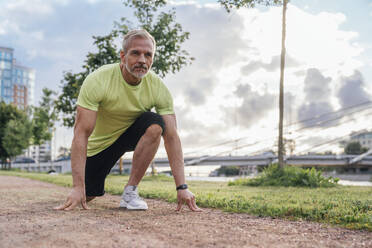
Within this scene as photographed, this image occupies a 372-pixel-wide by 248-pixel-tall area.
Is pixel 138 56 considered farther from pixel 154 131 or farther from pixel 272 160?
pixel 272 160

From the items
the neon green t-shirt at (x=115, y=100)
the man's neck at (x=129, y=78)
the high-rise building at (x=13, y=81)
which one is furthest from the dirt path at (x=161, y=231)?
the high-rise building at (x=13, y=81)

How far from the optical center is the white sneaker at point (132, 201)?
3.01m

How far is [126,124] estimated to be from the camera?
10.8ft

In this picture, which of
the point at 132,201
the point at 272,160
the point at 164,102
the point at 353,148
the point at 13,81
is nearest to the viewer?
the point at 132,201

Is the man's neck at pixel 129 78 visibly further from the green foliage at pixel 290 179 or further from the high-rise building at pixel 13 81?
the high-rise building at pixel 13 81

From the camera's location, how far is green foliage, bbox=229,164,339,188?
7176 mm

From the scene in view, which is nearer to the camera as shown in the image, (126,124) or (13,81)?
(126,124)

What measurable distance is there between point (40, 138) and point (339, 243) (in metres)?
28.3

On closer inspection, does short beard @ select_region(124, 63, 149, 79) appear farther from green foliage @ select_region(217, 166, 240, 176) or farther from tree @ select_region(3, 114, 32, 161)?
green foliage @ select_region(217, 166, 240, 176)

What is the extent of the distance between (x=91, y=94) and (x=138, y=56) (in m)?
0.46

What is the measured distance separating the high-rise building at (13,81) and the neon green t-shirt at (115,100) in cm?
10854

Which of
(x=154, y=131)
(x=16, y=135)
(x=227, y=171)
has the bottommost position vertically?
(x=227, y=171)

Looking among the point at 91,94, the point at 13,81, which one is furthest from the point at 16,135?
the point at 13,81

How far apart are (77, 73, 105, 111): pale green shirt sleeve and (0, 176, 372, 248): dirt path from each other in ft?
2.58
